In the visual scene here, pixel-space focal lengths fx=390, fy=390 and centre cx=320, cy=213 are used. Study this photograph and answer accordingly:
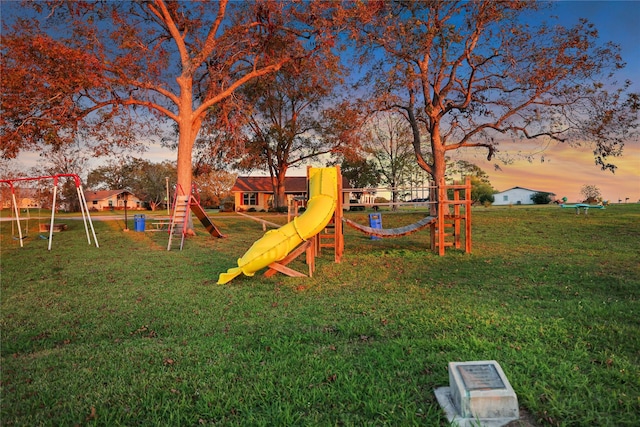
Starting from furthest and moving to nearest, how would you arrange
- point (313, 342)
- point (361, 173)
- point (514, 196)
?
point (514, 196)
point (361, 173)
point (313, 342)

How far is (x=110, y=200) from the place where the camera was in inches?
2739

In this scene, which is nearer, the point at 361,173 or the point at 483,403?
the point at 483,403

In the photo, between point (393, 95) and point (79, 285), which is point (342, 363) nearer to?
point (79, 285)

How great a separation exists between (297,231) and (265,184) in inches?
1588

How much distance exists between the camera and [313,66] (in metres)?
19.2

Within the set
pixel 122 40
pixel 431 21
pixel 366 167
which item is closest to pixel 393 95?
pixel 431 21

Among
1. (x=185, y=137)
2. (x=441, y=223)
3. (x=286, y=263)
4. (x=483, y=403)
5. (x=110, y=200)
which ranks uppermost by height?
(x=185, y=137)

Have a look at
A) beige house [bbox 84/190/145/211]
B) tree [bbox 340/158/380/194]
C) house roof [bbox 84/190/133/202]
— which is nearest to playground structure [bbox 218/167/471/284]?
tree [bbox 340/158/380/194]

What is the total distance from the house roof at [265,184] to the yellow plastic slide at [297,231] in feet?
116

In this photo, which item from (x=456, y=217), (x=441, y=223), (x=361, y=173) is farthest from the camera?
(x=361, y=173)

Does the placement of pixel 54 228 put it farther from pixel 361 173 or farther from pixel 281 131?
pixel 361 173

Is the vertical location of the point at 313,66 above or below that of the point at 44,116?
above

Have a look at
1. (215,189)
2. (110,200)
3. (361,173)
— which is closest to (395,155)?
(361,173)

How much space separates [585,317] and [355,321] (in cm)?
295
